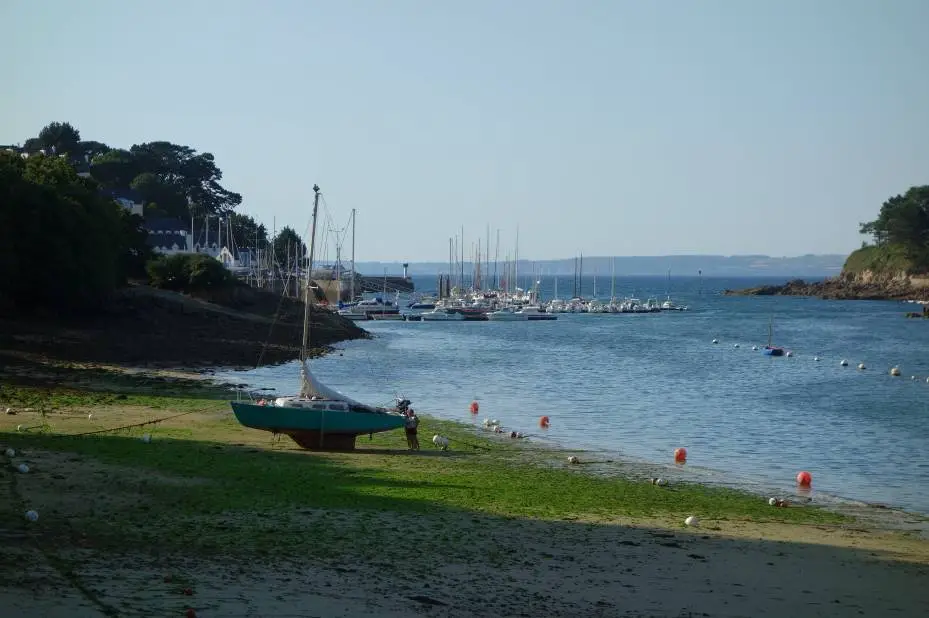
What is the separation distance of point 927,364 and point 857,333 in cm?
3655

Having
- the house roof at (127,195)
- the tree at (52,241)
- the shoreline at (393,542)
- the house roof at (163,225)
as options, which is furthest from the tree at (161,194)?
the shoreline at (393,542)

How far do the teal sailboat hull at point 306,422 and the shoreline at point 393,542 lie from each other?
5.68 feet

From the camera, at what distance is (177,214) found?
507ft

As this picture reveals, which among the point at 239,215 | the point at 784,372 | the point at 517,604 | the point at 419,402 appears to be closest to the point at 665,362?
the point at 784,372

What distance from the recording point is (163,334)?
68312 millimetres

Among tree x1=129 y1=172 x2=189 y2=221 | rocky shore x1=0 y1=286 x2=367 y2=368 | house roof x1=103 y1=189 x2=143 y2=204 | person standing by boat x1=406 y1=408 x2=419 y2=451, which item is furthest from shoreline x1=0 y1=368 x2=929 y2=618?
tree x1=129 y1=172 x2=189 y2=221

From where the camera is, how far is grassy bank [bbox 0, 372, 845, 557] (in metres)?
18.7

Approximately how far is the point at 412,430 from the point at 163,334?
3827 centimetres

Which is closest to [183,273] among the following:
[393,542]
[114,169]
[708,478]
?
[708,478]

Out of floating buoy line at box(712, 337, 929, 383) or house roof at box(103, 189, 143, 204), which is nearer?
floating buoy line at box(712, 337, 929, 383)

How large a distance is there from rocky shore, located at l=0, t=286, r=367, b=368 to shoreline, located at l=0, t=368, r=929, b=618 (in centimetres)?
2655

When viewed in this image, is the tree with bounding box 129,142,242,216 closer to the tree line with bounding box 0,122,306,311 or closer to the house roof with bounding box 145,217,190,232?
the house roof with bounding box 145,217,190,232

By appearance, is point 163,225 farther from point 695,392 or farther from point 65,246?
point 695,392

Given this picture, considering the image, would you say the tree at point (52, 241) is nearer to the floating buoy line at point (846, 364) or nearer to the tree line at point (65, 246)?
the tree line at point (65, 246)
